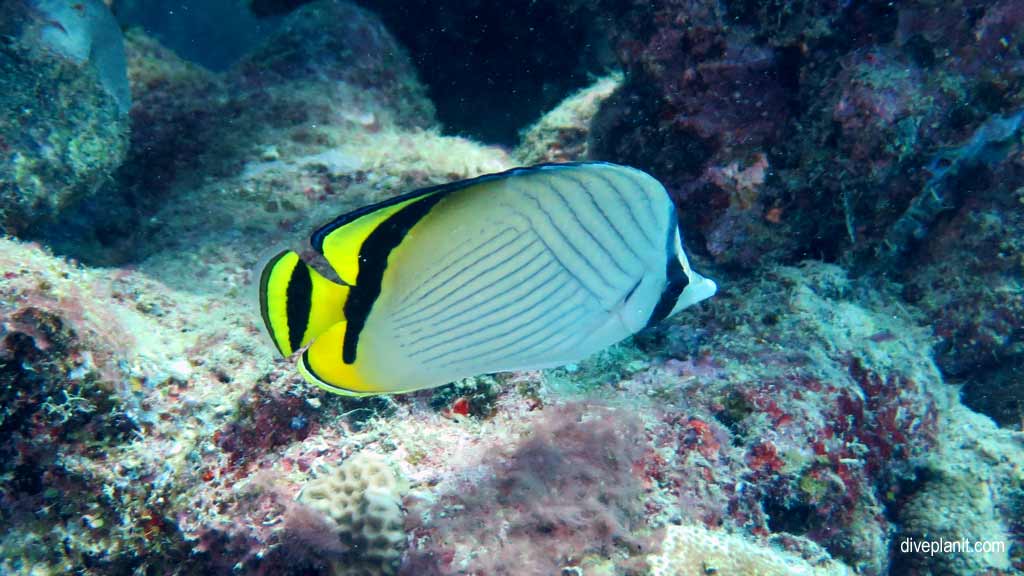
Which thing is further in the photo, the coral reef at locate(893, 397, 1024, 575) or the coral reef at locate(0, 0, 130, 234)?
the coral reef at locate(0, 0, 130, 234)

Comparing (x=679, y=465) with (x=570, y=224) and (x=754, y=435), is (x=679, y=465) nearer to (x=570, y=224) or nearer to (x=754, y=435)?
(x=754, y=435)

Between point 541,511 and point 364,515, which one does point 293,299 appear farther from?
point 541,511

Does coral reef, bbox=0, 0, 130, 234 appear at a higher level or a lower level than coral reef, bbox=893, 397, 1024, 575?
higher

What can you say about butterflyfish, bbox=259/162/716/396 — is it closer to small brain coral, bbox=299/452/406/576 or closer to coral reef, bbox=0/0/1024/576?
coral reef, bbox=0/0/1024/576

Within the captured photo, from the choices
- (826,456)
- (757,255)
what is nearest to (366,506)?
(826,456)

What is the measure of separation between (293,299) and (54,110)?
12.5 feet

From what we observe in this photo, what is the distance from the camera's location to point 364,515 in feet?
7.04

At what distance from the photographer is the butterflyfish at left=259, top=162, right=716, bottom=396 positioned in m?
1.51

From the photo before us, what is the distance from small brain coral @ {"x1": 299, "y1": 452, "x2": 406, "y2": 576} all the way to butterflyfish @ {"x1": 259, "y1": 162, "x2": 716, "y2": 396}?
0.82 meters

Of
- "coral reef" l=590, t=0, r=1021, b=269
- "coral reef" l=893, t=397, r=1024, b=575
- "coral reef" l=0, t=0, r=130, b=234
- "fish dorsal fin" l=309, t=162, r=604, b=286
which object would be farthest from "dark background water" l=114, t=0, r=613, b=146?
"fish dorsal fin" l=309, t=162, r=604, b=286

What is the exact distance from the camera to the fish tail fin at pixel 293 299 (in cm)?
143

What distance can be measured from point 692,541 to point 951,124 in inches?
122

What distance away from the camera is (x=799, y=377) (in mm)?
2965

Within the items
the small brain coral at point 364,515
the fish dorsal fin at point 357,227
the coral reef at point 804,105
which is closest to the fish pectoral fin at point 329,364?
the fish dorsal fin at point 357,227
